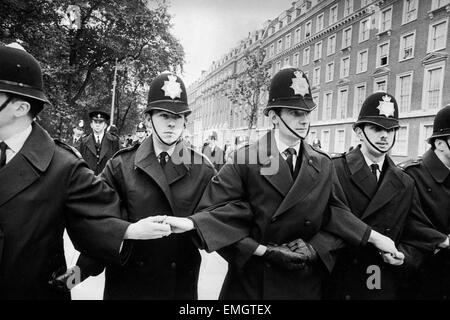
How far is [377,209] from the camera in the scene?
283 cm

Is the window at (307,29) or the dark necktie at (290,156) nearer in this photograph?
the dark necktie at (290,156)

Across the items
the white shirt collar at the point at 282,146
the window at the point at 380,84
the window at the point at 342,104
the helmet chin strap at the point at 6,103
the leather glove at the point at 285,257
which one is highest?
the window at the point at 380,84

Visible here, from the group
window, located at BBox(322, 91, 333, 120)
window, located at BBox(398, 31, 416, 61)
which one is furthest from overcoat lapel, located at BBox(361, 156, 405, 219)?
window, located at BBox(322, 91, 333, 120)

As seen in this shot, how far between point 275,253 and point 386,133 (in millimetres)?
1526

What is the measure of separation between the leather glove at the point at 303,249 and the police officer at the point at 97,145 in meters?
6.80

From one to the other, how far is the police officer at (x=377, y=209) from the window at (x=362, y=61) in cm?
3203

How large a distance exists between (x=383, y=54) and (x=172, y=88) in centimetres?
3199

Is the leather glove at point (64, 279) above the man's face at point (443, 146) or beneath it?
beneath

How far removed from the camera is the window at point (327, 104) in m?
36.6

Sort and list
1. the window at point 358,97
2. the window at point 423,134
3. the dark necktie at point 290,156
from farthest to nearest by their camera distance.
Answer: the window at point 358,97, the window at point 423,134, the dark necktie at point 290,156

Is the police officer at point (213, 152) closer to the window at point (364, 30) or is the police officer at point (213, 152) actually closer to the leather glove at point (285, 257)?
the leather glove at point (285, 257)

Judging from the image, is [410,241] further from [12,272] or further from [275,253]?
[12,272]

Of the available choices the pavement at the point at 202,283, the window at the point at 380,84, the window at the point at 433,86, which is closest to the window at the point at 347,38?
the window at the point at 380,84

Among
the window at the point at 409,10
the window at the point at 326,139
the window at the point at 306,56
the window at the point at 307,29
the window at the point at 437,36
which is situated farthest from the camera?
the window at the point at 306,56
